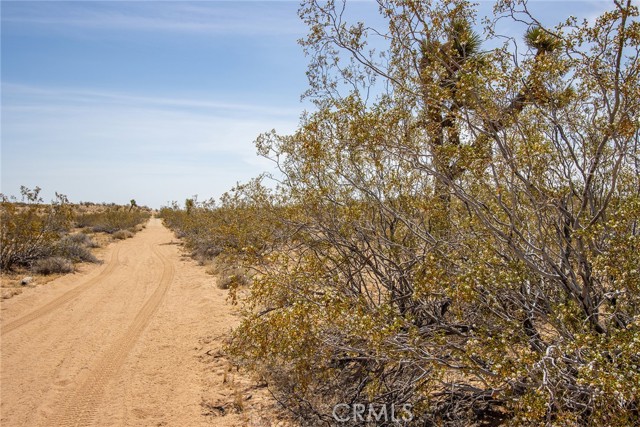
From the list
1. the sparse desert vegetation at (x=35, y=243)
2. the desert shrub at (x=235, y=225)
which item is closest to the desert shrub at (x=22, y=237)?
the sparse desert vegetation at (x=35, y=243)

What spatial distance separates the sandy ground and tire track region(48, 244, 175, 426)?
0.04 ft

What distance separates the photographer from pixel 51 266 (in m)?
14.6

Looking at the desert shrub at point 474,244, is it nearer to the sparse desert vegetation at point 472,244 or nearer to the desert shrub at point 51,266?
the sparse desert vegetation at point 472,244

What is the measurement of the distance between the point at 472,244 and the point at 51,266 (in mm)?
14643

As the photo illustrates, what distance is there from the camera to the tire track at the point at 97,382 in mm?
5652

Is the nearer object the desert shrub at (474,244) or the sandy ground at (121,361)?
the desert shrub at (474,244)

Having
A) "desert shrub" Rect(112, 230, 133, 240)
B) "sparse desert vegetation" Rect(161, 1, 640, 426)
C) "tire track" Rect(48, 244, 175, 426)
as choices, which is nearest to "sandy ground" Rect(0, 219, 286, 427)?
"tire track" Rect(48, 244, 175, 426)

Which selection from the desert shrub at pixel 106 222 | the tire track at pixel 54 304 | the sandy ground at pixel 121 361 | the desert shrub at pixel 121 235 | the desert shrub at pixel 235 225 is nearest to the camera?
the sandy ground at pixel 121 361

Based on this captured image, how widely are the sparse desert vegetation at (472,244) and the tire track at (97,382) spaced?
7.94 feet

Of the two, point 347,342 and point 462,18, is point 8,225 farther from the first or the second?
point 462,18

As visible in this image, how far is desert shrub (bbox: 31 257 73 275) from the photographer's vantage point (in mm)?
14391

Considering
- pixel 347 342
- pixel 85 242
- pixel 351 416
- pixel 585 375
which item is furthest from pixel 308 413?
pixel 85 242

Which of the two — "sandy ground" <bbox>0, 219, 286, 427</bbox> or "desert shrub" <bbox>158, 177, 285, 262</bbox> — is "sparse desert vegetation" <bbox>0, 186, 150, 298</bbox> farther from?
"desert shrub" <bbox>158, 177, 285, 262</bbox>

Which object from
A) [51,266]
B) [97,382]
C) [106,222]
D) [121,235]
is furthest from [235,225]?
[106,222]
